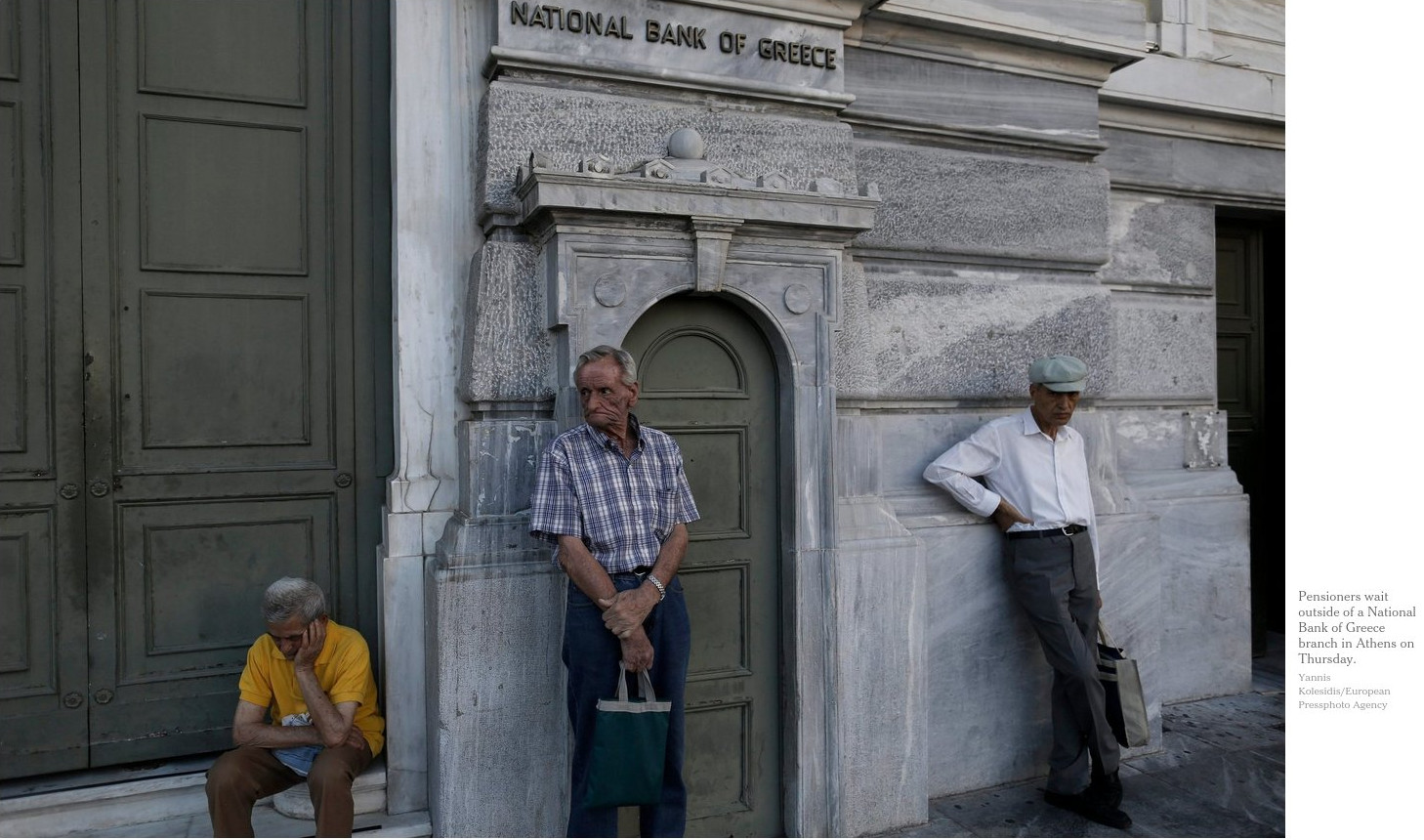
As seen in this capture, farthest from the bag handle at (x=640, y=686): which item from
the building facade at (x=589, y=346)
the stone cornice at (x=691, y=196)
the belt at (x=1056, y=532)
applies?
the belt at (x=1056, y=532)

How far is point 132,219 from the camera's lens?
11.1 ft

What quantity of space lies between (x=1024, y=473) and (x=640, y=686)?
193 centimetres

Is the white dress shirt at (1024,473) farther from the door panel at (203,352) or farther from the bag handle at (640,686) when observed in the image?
the door panel at (203,352)

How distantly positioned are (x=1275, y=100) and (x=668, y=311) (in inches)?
174

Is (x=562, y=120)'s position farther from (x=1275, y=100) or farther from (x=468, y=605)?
(x=1275, y=100)

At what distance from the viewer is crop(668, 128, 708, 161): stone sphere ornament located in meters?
3.61

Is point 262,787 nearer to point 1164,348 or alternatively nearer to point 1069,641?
point 1069,641

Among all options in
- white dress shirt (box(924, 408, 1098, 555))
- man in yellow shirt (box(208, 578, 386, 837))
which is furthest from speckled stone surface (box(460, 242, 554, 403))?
white dress shirt (box(924, 408, 1098, 555))

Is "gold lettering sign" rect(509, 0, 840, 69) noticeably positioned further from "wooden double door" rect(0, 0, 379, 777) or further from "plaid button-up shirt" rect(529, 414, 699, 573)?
"plaid button-up shirt" rect(529, 414, 699, 573)

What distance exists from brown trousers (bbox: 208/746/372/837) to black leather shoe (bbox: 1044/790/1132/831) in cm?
281

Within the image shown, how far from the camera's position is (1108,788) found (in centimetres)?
389

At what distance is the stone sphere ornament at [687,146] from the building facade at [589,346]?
14 mm

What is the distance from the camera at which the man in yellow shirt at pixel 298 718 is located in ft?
9.73

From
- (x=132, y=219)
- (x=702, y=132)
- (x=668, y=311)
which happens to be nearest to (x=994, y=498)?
(x=668, y=311)
